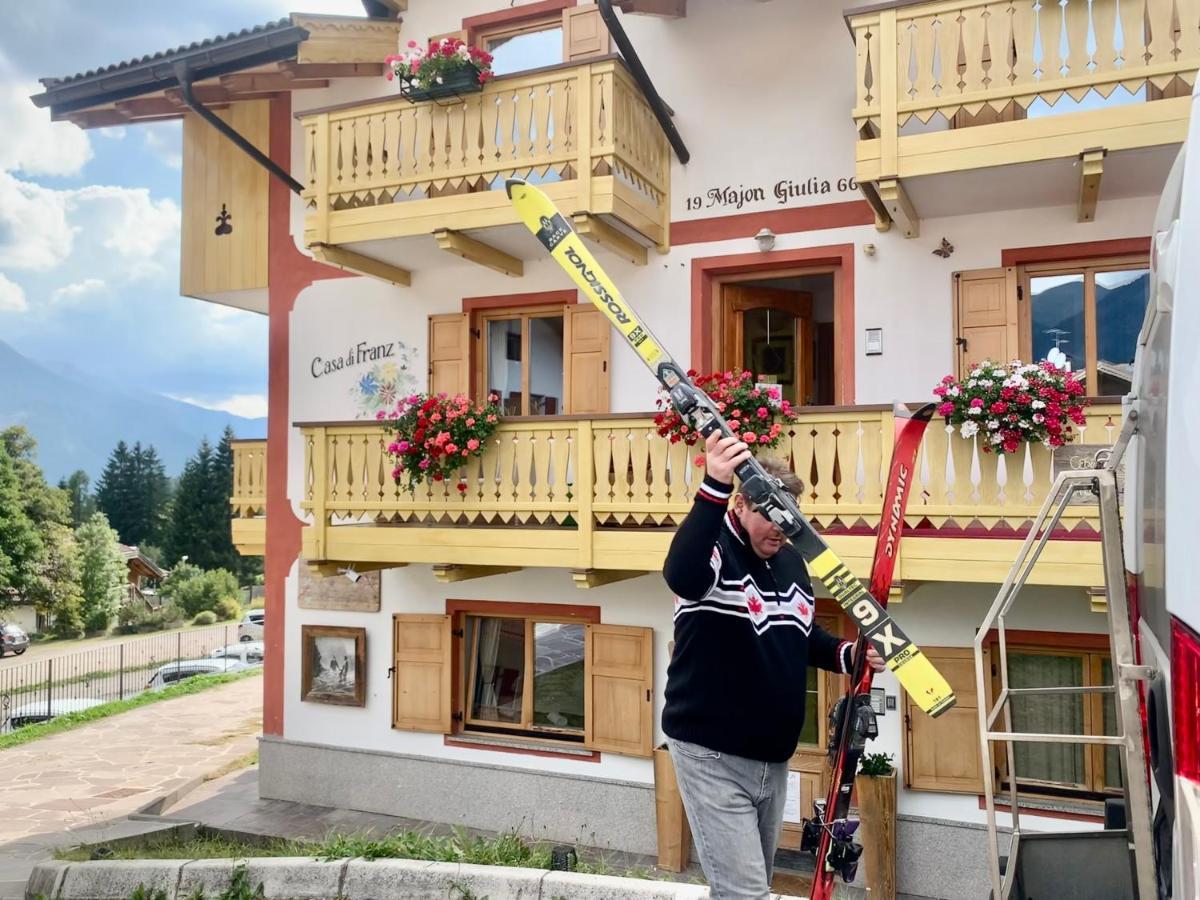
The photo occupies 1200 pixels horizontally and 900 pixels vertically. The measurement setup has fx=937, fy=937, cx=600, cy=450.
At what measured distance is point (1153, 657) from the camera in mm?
2527

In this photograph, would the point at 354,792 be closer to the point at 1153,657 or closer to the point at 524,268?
the point at 524,268

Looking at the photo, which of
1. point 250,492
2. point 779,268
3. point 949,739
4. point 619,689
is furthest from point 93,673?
point 949,739

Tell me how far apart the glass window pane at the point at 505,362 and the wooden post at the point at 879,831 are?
548 centimetres

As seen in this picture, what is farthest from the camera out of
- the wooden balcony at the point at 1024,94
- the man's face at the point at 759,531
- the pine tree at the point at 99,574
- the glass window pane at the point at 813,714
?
the pine tree at the point at 99,574

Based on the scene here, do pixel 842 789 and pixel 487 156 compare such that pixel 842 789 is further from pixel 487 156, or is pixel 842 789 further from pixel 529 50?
pixel 529 50

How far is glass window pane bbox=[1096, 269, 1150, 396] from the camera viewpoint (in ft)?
27.3

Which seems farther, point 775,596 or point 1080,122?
point 1080,122

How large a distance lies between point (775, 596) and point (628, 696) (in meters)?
6.90

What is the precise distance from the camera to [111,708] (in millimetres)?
19359

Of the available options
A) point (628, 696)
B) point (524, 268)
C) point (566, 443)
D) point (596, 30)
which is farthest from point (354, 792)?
point (596, 30)

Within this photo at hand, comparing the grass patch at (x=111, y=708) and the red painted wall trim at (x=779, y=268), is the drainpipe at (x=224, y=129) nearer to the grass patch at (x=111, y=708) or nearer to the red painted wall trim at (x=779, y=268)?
the red painted wall trim at (x=779, y=268)

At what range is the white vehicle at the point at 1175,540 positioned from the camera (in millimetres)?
1859

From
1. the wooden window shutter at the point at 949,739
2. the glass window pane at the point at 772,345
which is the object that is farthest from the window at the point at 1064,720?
the glass window pane at the point at 772,345

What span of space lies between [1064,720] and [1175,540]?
7.50 metres
